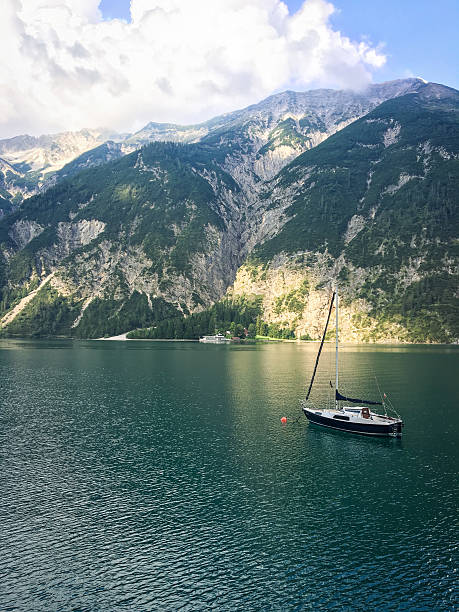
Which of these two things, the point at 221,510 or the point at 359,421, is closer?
the point at 221,510

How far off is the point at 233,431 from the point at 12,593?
47.8m

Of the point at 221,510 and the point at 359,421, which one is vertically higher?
the point at 359,421

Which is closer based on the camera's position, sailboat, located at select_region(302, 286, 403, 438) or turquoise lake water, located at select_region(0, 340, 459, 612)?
turquoise lake water, located at select_region(0, 340, 459, 612)

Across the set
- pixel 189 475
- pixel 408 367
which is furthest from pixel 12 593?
pixel 408 367

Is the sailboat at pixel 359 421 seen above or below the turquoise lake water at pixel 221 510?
above

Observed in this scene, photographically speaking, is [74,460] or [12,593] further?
[74,460]

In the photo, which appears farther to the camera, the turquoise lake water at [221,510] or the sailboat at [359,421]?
the sailboat at [359,421]

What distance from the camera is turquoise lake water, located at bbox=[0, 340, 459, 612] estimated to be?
32.6 metres

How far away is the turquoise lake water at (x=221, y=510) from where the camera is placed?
107ft

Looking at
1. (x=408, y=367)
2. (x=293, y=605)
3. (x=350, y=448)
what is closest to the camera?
(x=293, y=605)

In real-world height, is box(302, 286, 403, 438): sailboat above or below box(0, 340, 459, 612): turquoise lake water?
above

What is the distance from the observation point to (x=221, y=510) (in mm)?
45812

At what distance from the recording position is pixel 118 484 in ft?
173

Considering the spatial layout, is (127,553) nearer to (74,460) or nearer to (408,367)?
(74,460)
